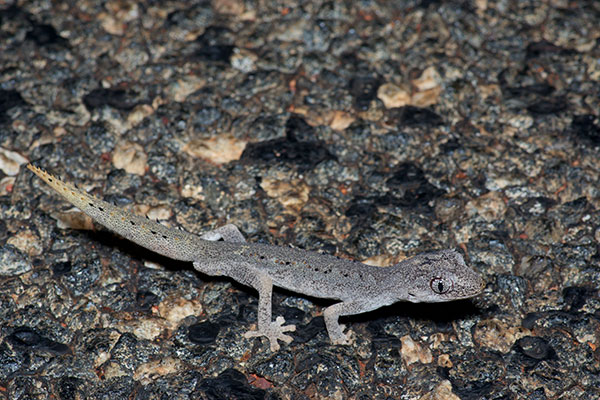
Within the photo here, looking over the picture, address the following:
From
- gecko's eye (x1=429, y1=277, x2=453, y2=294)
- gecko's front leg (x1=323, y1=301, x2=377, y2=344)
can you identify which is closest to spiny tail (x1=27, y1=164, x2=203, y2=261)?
gecko's front leg (x1=323, y1=301, x2=377, y2=344)

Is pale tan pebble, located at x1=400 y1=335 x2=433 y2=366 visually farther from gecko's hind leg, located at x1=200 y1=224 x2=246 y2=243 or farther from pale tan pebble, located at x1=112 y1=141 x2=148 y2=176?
pale tan pebble, located at x1=112 y1=141 x2=148 y2=176

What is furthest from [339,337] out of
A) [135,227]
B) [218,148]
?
[218,148]

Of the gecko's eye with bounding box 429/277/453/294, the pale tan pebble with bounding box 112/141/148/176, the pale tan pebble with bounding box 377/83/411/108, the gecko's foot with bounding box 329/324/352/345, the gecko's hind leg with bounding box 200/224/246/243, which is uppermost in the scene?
the pale tan pebble with bounding box 377/83/411/108

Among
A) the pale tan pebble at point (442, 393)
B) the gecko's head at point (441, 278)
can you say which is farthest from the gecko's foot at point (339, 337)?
the pale tan pebble at point (442, 393)

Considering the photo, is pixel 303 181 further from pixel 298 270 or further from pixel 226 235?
pixel 298 270

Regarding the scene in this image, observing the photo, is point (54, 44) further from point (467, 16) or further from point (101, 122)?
point (467, 16)
